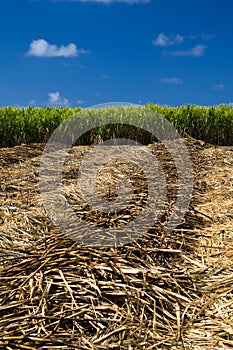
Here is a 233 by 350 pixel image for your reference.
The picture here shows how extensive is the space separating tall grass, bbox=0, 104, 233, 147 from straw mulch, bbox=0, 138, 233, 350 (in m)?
7.07

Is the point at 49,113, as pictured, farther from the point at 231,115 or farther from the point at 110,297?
the point at 110,297

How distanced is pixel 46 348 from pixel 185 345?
2.48 ft

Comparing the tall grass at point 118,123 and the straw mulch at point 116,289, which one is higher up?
the tall grass at point 118,123

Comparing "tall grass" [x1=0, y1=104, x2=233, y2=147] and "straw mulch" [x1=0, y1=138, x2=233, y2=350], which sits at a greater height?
"tall grass" [x1=0, y1=104, x2=233, y2=147]

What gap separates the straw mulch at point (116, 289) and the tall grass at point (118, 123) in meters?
7.07

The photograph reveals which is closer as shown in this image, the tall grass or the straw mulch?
the straw mulch

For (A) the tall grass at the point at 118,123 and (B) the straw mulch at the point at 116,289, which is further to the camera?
(A) the tall grass at the point at 118,123

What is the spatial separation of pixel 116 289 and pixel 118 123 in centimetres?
871

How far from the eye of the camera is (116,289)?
2.74 meters

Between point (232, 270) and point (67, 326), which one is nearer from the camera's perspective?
point (67, 326)

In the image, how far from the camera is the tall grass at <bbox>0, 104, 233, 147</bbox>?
11.0 m

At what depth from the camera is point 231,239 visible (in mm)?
3902

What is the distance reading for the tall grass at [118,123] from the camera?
35.9 ft

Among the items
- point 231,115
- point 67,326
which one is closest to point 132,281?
point 67,326
